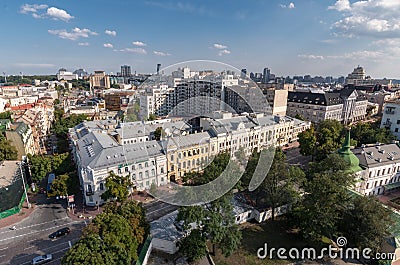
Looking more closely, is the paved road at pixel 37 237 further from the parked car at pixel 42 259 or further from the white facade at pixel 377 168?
the white facade at pixel 377 168

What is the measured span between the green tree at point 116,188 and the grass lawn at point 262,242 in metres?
7.30

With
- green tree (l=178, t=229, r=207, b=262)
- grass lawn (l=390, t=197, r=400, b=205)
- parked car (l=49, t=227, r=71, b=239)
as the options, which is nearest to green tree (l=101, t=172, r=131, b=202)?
parked car (l=49, t=227, r=71, b=239)

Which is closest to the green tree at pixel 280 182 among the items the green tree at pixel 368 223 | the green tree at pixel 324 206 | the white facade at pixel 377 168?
the green tree at pixel 324 206

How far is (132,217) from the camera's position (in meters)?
12.3

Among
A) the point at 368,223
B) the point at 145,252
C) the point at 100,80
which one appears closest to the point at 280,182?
the point at 368,223

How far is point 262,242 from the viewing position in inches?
565

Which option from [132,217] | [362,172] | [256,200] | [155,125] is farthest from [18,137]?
[362,172]

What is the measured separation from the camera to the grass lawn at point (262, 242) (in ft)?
42.2

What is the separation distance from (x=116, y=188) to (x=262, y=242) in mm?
10626

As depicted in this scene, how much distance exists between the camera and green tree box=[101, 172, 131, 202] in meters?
16.4

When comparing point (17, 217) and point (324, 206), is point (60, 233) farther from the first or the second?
point (324, 206)

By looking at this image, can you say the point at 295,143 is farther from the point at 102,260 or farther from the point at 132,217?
the point at 102,260

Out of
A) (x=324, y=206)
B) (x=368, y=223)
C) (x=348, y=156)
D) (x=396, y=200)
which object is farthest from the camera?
(x=396, y=200)

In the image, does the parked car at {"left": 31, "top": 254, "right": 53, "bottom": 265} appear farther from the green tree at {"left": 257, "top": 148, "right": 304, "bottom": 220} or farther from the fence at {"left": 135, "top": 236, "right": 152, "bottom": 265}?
the green tree at {"left": 257, "top": 148, "right": 304, "bottom": 220}
